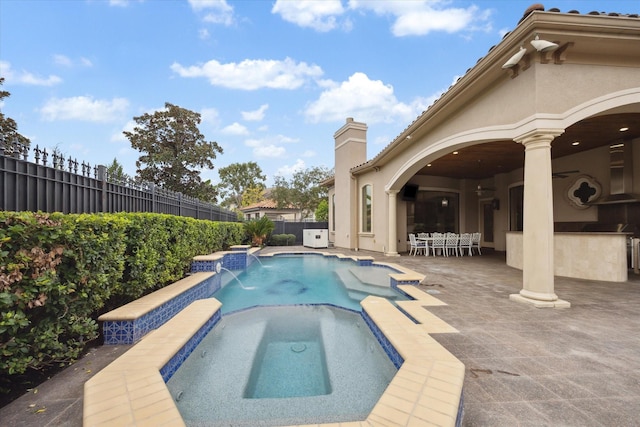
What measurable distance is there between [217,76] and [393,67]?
1018 cm

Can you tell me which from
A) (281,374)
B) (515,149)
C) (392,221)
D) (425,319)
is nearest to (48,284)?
(281,374)

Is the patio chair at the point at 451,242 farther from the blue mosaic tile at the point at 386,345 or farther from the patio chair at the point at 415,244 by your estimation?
the blue mosaic tile at the point at 386,345

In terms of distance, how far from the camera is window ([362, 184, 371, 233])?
13.8 meters

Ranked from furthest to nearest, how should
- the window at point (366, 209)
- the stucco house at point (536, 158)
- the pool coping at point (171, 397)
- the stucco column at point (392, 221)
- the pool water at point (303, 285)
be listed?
the window at point (366, 209)
the stucco column at point (392, 221)
the pool water at point (303, 285)
the stucco house at point (536, 158)
the pool coping at point (171, 397)

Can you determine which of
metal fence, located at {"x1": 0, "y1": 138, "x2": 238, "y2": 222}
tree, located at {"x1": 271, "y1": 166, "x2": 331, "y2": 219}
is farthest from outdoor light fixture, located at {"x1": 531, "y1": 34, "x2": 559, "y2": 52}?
tree, located at {"x1": 271, "y1": 166, "x2": 331, "y2": 219}

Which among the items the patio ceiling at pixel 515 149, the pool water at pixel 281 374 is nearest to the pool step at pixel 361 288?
A: the pool water at pixel 281 374

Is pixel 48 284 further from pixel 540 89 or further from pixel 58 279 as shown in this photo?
pixel 540 89

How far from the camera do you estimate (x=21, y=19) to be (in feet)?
23.0

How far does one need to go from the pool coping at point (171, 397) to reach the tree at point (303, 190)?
29486mm

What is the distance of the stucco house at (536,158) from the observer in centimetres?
437

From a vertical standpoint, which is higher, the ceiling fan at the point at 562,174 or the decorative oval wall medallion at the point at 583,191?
the ceiling fan at the point at 562,174

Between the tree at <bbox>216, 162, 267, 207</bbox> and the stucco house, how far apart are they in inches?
1115

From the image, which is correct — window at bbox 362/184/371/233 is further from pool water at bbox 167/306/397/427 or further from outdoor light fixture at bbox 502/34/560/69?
pool water at bbox 167/306/397/427

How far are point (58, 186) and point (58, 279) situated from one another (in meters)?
1.78
